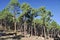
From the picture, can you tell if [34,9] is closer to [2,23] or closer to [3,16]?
[3,16]

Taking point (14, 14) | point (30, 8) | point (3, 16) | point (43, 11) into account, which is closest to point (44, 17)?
point (43, 11)

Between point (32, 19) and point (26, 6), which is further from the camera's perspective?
point (32, 19)

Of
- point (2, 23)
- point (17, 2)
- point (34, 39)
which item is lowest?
point (34, 39)

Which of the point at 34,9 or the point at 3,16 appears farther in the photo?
the point at 3,16

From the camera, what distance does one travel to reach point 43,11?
53.2 meters

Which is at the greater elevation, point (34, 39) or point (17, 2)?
point (17, 2)

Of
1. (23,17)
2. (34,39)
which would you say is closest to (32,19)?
(23,17)

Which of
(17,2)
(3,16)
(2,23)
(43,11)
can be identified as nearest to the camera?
(17,2)

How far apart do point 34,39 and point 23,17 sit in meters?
10.9

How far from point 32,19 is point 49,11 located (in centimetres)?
629

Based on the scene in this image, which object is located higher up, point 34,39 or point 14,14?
point 14,14

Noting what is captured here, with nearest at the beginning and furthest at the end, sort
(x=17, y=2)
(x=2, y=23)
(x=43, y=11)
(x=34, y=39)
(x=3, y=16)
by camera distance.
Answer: (x=34, y=39), (x=17, y=2), (x=43, y=11), (x=3, y=16), (x=2, y=23)

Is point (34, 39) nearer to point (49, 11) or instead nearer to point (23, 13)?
point (23, 13)

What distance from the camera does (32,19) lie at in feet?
183
